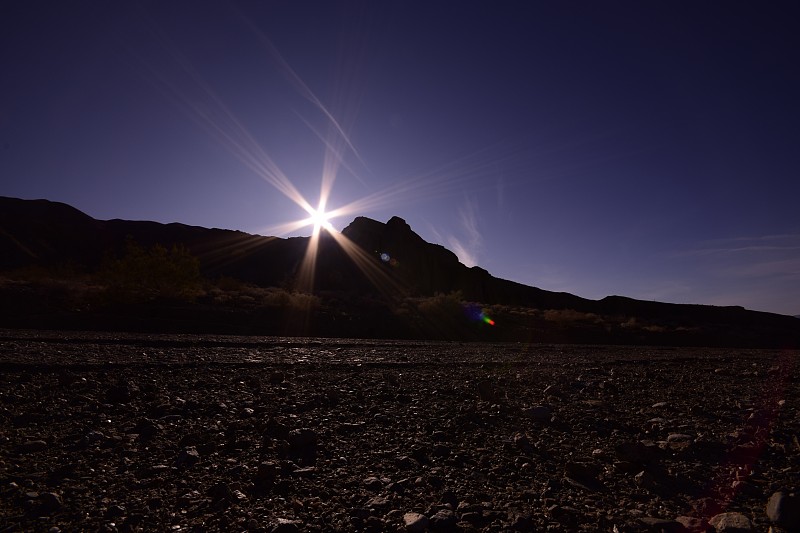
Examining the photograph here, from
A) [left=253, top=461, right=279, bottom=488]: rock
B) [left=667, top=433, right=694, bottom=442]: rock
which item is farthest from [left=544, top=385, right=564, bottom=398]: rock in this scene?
[left=253, top=461, right=279, bottom=488]: rock

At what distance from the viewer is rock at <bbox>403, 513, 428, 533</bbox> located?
9.95 feet

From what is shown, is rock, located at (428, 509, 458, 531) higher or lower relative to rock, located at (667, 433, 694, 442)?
lower

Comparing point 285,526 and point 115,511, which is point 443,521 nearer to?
point 285,526

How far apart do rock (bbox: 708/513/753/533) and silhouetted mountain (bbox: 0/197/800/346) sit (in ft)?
194

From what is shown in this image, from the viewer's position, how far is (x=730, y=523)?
2926mm

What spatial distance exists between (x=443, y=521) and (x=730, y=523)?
186cm

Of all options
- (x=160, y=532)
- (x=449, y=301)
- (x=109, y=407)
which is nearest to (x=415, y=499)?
(x=160, y=532)

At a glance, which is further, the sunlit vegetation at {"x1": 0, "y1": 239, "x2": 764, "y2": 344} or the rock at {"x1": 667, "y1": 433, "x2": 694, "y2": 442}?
the sunlit vegetation at {"x1": 0, "y1": 239, "x2": 764, "y2": 344}

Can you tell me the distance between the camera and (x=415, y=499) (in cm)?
355

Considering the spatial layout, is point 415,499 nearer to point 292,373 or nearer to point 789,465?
point 789,465

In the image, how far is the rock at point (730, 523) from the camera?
286 centimetres

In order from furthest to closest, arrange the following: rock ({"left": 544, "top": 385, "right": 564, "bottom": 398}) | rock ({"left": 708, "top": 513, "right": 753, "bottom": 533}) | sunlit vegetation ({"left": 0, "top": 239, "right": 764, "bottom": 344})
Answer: sunlit vegetation ({"left": 0, "top": 239, "right": 764, "bottom": 344}), rock ({"left": 544, "top": 385, "right": 564, "bottom": 398}), rock ({"left": 708, "top": 513, "right": 753, "bottom": 533})

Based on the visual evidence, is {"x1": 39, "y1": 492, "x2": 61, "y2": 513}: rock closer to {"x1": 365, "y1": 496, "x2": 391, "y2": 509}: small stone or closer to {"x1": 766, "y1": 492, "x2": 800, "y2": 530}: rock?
{"x1": 365, "y1": 496, "x2": 391, "y2": 509}: small stone

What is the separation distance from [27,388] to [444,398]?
20.1 ft
